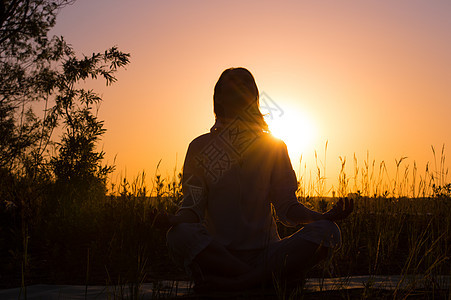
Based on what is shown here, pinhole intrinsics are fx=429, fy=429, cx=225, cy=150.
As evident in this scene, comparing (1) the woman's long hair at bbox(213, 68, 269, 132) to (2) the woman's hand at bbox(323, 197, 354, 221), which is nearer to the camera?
(2) the woman's hand at bbox(323, 197, 354, 221)

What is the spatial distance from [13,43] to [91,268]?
6.33m

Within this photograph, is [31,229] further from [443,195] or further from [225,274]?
[443,195]

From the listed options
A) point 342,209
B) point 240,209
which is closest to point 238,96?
point 240,209

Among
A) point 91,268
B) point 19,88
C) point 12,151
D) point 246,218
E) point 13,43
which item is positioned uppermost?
point 13,43

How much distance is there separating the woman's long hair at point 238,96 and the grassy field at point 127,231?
1.16m

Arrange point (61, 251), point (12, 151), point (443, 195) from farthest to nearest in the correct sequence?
point (12, 151)
point (443, 195)
point (61, 251)

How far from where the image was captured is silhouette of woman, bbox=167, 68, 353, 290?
2.90 m

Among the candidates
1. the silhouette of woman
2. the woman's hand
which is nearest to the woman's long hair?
the silhouette of woman

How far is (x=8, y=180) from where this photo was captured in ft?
19.9

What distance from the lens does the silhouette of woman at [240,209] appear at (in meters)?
2.90

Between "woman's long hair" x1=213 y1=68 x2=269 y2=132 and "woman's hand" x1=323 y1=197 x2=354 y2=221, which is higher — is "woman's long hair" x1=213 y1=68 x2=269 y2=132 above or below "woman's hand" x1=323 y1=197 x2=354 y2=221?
above

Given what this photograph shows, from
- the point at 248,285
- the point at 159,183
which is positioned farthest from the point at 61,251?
the point at 248,285

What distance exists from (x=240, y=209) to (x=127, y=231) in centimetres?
202

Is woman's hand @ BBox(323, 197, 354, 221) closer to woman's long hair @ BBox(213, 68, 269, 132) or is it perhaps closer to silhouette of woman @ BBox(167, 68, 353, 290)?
silhouette of woman @ BBox(167, 68, 353, 290)
